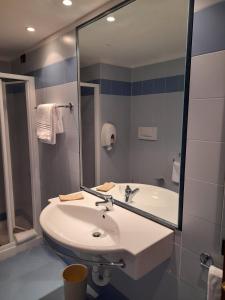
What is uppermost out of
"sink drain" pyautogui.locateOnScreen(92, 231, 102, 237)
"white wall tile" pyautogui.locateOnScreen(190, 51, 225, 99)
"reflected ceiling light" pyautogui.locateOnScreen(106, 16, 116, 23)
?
"reflected ceiling light" pyautogui.locateOnScreen(106, 16, 116, 23)

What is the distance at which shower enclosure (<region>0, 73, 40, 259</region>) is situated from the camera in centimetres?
231

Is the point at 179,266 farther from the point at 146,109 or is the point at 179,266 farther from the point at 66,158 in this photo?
the point at 66,158

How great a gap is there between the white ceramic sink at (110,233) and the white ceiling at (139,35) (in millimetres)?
1002

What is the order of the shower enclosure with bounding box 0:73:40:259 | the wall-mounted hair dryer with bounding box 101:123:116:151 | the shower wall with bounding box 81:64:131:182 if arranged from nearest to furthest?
Answer: 1. the shower wall with bounding box 81:64:131:182
2. the wall-mounted hair dryer with bounding box 101:123:116:151
3. the shower enclosure with bounding box 0:73:40:259

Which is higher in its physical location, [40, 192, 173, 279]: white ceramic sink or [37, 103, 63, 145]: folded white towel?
[37, 103, 63, 145]: folded white towel

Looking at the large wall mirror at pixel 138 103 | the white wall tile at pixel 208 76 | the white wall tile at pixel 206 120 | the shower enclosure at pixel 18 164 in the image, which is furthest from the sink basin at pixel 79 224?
the shower enclosure at pixel 18 164

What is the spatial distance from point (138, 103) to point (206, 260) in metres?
1.03

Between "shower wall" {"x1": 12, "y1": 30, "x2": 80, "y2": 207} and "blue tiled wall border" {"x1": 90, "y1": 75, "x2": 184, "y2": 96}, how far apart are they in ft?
1.03

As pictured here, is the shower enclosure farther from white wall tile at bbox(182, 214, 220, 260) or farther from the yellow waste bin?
white wall tile at bbox(182, 214, 220, 260)

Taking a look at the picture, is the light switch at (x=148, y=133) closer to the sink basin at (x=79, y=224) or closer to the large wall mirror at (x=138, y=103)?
the large wall mirror at (x=138, y=103)

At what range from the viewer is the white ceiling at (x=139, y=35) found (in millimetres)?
1231

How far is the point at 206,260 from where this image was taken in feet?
3.66

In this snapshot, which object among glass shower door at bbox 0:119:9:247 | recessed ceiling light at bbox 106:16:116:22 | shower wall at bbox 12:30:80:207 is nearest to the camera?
recessed ceiling light at bbox 106:16:116:22

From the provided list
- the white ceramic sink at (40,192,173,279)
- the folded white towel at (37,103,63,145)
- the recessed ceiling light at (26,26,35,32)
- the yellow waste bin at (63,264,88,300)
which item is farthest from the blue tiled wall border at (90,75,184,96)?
the yellow waste bin at (63,264,88,300)
